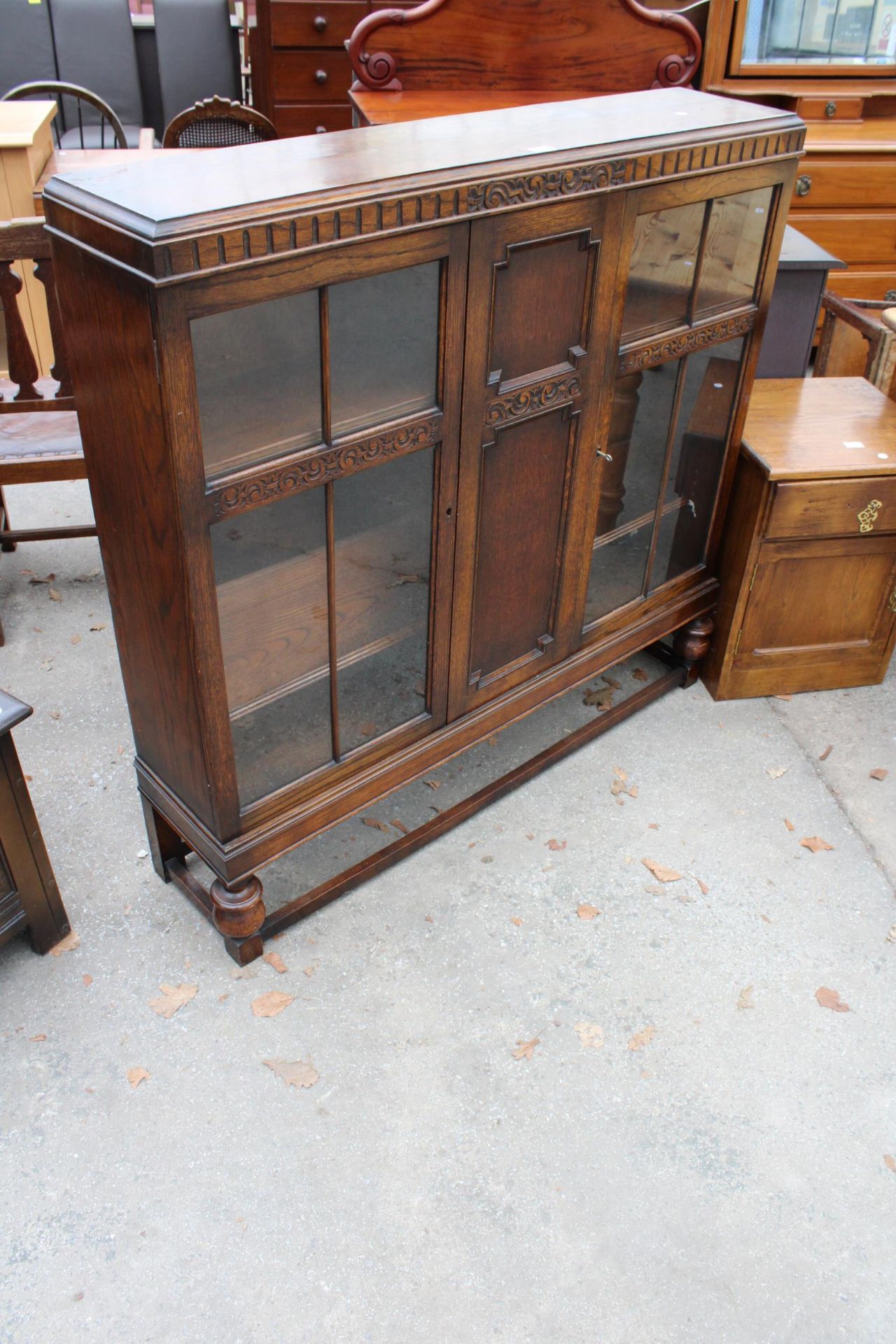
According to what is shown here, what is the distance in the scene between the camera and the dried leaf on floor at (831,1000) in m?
2.11

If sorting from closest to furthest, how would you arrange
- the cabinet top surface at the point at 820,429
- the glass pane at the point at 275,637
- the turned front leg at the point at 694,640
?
the glass pane at the point at 275,637
the cabinet top surface at the point at 820,429
the turned front leg at the point at 694,640

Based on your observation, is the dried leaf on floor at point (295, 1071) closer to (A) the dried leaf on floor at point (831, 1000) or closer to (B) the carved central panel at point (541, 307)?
(A) the dried leaf on floor at point (831, 1000)

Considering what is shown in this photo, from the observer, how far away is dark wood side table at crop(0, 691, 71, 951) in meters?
1.92

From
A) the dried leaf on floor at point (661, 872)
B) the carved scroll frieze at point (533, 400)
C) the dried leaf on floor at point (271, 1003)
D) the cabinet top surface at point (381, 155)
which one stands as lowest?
the dried leaf on floor at point (661, 872)

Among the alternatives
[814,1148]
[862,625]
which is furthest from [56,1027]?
[862,625]

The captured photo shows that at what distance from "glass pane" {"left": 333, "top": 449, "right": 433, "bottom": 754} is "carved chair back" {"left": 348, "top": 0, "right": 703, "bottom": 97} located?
80.3 inches

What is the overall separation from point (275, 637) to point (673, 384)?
3.58 ft

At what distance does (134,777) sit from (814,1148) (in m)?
1.68

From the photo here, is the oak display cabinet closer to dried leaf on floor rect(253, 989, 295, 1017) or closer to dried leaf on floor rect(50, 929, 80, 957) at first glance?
dried leaf on floor rect(253, 989, 295, 1017)

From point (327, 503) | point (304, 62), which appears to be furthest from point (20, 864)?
point (304, 62)

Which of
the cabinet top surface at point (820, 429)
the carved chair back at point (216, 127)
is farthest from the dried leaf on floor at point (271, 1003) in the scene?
the carved chair back at point (216, 127)

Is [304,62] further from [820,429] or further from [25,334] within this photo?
[820,429]

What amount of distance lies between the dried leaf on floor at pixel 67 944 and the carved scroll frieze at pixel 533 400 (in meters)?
1.32

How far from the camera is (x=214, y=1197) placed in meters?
1.76
